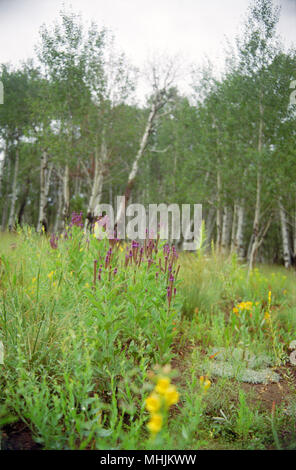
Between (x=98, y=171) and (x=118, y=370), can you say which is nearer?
(x=118, y=370)

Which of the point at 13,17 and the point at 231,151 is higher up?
the point at 231,151

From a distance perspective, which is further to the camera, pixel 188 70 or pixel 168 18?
pixel 188 70

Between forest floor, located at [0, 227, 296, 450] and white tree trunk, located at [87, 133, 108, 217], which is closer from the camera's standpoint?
forest floor, located at [0, 227, 296, 450]

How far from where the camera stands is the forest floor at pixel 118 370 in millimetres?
1631

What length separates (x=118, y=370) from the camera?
7.61 ft

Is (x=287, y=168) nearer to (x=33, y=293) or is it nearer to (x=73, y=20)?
(x=33, y=293)

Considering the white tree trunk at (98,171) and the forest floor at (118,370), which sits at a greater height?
the white tree trunk at (98,171)

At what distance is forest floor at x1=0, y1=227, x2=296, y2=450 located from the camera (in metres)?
1.63

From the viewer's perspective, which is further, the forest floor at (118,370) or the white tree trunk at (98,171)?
the white tree trunk at (98,171)

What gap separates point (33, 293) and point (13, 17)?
2.13m

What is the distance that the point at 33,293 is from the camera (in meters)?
2.80

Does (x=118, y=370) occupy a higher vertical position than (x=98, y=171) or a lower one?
lower

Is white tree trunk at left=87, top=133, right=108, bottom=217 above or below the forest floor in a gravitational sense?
above
